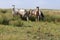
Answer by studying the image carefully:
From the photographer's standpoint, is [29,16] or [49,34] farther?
[29,16]

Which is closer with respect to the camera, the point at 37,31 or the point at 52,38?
the point at 52,38

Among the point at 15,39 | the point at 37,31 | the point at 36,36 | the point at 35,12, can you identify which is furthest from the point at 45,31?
the point at 35,12

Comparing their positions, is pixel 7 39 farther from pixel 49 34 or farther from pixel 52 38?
pixel 49 34

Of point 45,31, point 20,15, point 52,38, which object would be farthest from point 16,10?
point 52,38

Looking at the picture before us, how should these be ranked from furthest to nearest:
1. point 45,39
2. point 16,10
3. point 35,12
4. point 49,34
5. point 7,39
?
1. point 16,10
2. point 35,12
3. point 49,34
4. point 45,39
5. point 7,39

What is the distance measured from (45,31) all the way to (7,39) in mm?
5009

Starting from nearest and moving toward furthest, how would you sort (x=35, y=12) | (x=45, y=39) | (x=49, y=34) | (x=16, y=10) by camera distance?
(x=45, y=39) → (x=49, y=34) → (x=35, y=12) → (x=16, y=10)

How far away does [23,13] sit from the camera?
31.9 m

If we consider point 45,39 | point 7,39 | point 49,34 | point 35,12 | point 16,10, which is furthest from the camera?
point 16,10

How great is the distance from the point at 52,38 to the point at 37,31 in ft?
8.05

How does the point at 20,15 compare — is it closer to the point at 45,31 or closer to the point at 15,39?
the point at 45,31

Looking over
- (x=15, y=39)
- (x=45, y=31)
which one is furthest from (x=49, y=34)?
(x=15, y=39)

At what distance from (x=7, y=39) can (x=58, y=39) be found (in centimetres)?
338

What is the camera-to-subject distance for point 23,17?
31.0m
